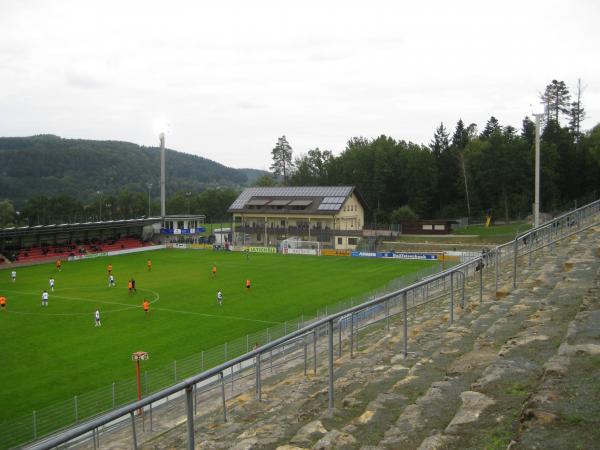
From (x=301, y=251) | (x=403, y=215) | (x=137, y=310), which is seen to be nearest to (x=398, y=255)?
(x=301, y=251)

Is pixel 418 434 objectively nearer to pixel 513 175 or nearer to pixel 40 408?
pixel 40 408

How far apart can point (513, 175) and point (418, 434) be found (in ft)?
262

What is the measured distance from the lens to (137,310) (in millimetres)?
37500

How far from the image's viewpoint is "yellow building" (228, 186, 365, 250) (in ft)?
255

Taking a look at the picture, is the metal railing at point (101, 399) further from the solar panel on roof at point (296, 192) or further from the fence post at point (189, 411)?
the solar panel on roof at point (296, 192)

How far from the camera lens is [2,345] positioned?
29.0 m

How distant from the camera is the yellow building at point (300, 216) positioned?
77812mm

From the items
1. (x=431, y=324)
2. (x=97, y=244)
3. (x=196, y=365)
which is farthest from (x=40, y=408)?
(x=97, y=244)

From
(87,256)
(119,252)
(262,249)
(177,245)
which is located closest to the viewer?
(87,256)

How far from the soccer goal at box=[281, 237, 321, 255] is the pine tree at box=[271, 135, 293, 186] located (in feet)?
228

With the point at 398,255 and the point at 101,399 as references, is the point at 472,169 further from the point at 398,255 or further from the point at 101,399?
the point at 101,399

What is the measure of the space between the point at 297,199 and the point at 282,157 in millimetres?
64889

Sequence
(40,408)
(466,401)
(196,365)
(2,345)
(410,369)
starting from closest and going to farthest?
(466,401)
(410,369)
(40,408)
(196,365)
(2,345)

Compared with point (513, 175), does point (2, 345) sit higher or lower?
lower
